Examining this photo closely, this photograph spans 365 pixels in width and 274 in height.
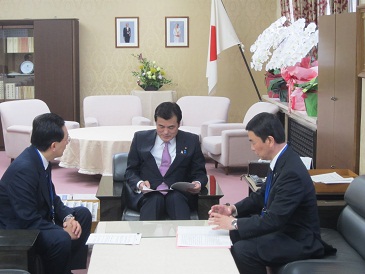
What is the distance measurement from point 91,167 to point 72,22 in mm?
3168

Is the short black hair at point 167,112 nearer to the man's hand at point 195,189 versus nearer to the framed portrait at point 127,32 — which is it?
the man's hand at point 195,189

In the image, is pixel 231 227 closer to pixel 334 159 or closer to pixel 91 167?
pixel 334 159

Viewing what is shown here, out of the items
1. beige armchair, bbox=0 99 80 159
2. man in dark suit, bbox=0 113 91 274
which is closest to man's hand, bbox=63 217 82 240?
man in dark suit, bbox=0 113 91 274

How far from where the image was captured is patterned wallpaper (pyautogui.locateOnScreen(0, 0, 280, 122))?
10.4 meters

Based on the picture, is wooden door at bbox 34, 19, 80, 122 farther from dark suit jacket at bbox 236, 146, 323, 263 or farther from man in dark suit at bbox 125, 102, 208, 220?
dark suit jacket at bbox 236, 146, 323, 263

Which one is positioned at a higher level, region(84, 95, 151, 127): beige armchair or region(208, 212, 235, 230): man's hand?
region(84, 95, 151, 127): beige armchair

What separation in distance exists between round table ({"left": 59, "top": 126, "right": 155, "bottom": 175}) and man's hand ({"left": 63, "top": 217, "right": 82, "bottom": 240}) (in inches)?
136

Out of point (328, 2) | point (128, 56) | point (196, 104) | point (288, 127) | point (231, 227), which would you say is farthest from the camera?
point (128, 56)

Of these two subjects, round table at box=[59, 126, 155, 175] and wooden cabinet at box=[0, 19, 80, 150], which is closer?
round table at box=[59, 126, 155, 175]

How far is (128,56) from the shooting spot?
10.5m

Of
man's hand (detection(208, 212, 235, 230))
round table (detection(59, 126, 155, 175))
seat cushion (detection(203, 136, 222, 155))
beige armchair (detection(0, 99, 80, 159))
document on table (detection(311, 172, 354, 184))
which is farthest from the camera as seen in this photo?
beige armchair (detection(0, 99, 80, 159))

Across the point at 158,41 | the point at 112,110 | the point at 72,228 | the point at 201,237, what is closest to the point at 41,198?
the point at 72,228

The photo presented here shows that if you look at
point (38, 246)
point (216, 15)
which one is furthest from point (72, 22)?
point (38, 246)

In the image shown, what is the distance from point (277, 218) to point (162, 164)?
1.51 m
